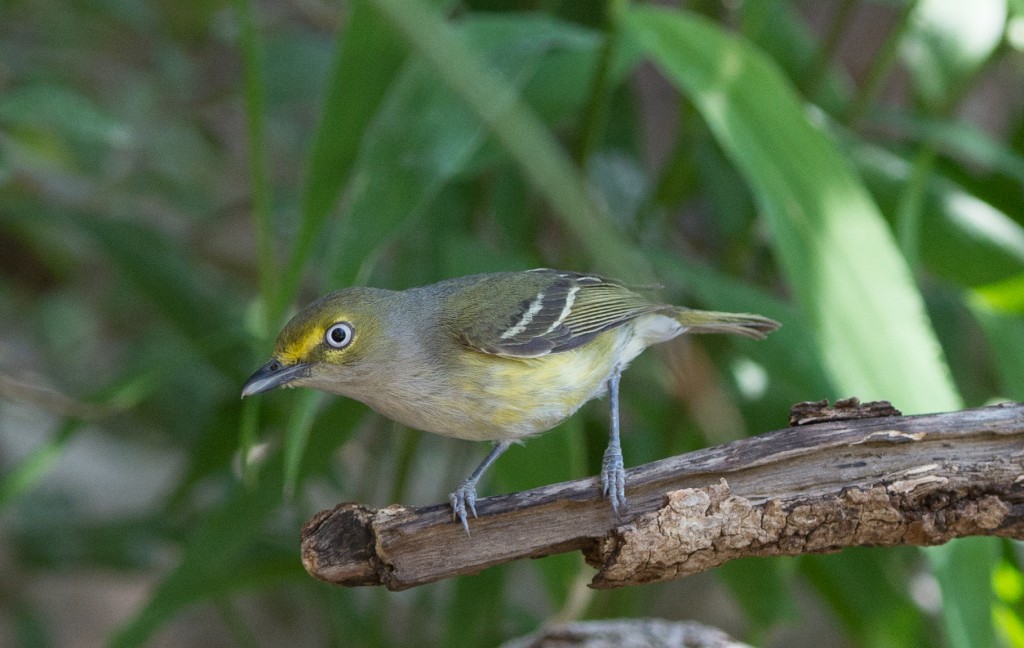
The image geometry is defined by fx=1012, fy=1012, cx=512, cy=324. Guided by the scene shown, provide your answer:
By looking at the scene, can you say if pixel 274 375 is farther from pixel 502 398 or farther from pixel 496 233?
pixel 496 233

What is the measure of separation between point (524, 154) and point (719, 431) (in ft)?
4.86

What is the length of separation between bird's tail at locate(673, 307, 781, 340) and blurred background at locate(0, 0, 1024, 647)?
0.16 meters

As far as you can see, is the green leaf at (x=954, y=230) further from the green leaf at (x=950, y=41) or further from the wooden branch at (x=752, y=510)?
the wooden branch at (x=752, y=510)

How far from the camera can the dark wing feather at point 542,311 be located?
2.13m

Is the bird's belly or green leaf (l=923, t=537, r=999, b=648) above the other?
the bird's belly

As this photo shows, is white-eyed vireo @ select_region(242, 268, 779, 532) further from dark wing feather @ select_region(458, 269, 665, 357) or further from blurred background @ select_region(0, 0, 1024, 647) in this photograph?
blurred background @ select_region(0, 0, 1024, 647)

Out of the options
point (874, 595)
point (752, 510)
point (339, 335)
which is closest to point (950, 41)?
point (874, 595)

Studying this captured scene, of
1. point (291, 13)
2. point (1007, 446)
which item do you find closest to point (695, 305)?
point (1007, 446)

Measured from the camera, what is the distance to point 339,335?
6.40ft

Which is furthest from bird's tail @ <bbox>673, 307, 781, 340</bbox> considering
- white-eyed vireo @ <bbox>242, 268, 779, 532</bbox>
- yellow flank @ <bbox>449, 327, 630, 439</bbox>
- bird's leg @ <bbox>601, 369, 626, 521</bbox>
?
bird's leg @ <bbox>601, 369, 626, 521</bbox>

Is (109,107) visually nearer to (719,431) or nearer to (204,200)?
(204,200)

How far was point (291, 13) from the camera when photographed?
5.79 meters

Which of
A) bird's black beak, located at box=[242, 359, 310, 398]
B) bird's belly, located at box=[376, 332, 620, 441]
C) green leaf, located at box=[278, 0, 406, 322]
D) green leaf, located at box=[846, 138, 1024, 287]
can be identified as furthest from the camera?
green leaf, located at box=[846, 138, 1024, 287]

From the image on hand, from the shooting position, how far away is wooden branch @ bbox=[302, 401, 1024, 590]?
164 centimetres
